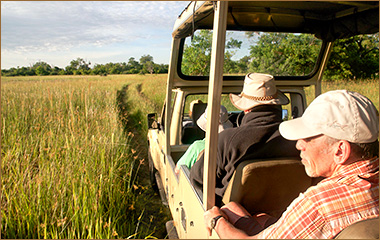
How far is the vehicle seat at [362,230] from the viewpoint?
99 centimetres

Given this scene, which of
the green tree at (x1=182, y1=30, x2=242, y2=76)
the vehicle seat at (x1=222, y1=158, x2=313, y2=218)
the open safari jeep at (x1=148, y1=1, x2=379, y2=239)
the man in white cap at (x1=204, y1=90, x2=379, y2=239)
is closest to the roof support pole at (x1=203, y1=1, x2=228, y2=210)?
the open safari jeep at (x1=148, y1=1, x2=379, y2=239)

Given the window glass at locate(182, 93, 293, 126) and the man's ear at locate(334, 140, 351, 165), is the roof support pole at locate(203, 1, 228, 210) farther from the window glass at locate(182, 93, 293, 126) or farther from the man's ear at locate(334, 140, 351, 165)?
the window glass at locate(182, 93, 293, 126)

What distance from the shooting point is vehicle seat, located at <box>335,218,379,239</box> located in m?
0.99

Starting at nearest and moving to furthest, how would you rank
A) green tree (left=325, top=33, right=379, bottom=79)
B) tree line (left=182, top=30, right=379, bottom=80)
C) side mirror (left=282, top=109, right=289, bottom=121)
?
tree line (left=182, top=30, right=379, bottom=80) < green tree (left=325, top=33, right=379, bottom=79) < side mirror (left=282, top=109, right=289, bottom=121)

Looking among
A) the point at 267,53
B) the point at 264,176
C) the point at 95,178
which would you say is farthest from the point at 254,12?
the point at 95,178

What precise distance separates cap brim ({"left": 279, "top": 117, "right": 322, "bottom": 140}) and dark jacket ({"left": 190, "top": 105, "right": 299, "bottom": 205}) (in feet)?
1.20

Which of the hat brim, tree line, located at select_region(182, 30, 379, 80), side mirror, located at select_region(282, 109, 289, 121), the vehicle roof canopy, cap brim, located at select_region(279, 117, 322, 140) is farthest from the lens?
side mirror, located at select_region(282, 109, 289, 121)

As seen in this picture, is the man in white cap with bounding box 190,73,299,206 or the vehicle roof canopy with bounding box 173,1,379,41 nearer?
the man in white cap with bounding box 190,73,299,206

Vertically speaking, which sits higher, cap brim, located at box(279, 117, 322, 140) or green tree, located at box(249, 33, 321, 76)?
green tree, located at box(249, 33, 321, 76)

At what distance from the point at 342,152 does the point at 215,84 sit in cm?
61

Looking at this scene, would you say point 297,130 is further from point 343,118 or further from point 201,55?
point 201,55

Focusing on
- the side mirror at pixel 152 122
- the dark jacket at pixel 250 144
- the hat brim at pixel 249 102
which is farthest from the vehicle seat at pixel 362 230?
the side mirror at pixel 152 122

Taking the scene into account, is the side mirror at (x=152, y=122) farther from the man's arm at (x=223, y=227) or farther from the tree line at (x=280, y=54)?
the man's arm at (x=223, y=227)

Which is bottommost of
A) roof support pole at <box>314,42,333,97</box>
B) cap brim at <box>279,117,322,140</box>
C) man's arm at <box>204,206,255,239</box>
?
man's arm at <box>204,206,255,239</box>
